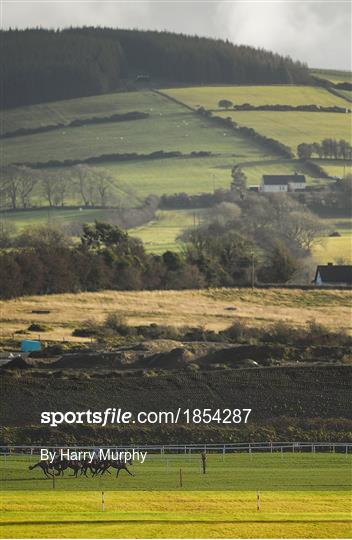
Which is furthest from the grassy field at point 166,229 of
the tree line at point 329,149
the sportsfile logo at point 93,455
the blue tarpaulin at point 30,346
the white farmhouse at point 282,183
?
the sportsfile logo at point 93,455

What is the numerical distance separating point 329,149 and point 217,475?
460 ft

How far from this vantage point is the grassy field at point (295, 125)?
7224 inches

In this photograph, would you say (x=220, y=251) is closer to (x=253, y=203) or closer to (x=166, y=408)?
(x=253, y=203)

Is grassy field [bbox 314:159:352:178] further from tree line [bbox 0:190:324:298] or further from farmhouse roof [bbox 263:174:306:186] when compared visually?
tree line [bbox 0:190:324:298]

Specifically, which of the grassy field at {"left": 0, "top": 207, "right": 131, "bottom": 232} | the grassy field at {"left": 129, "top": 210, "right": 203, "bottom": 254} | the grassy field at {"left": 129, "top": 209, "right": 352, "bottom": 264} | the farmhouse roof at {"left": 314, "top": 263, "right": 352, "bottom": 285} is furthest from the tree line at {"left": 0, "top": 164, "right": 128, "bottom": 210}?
the farmhouse roof at {"left": 314, "top": 263, "right": 352, "bottom": 285}

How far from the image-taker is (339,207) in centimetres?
15838

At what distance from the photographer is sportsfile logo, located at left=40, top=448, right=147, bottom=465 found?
46.2 metres

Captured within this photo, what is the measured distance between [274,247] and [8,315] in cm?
4106

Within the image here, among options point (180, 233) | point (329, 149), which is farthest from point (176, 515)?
point (329, 149)

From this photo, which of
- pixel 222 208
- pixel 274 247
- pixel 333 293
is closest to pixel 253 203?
pixel 222 208

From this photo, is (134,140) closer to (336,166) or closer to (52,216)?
(336,166)

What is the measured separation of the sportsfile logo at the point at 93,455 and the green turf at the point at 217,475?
1.36 ft

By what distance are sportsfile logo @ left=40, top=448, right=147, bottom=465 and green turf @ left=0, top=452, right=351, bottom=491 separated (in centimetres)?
42

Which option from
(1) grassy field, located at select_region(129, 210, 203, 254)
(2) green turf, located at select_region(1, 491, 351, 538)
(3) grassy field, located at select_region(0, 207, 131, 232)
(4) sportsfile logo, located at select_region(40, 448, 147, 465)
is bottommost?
(1) grassy field, located at select_region(129, 210, 203, 254)
